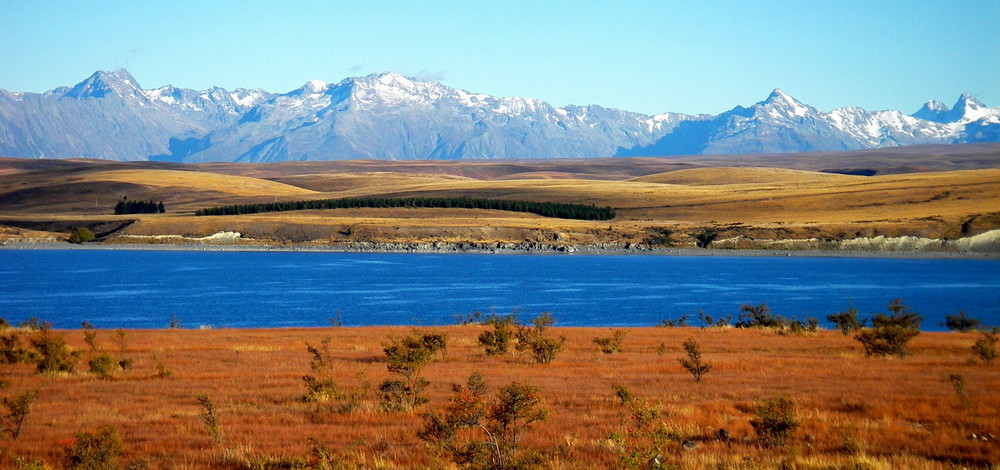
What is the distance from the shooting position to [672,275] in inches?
3465

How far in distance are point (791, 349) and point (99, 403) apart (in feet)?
61.5

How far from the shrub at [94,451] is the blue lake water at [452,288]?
33.8 meters

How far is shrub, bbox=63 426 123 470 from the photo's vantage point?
11.2 metres

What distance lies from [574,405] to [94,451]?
27.3 feet

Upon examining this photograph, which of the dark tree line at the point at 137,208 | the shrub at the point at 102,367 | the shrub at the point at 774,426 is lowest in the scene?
the dark tree line at the point at 137,208

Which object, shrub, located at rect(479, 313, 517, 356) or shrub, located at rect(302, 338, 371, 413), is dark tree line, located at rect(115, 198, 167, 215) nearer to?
shrub, located at rect(479, 313, 517, 356)

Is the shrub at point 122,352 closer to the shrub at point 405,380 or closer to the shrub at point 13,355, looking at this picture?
the shrub at point 13,355

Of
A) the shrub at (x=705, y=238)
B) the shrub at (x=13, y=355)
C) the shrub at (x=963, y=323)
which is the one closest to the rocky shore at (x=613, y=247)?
the shrub at (x=705, y=238)

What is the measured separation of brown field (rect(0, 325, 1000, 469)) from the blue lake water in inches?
856

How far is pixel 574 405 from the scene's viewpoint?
55.2 feet

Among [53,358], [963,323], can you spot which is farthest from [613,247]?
[53,358]

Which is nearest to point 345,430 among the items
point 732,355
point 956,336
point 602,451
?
point 602,451

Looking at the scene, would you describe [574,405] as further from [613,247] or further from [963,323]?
[613,247]

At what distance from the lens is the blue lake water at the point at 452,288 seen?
2041 inches
